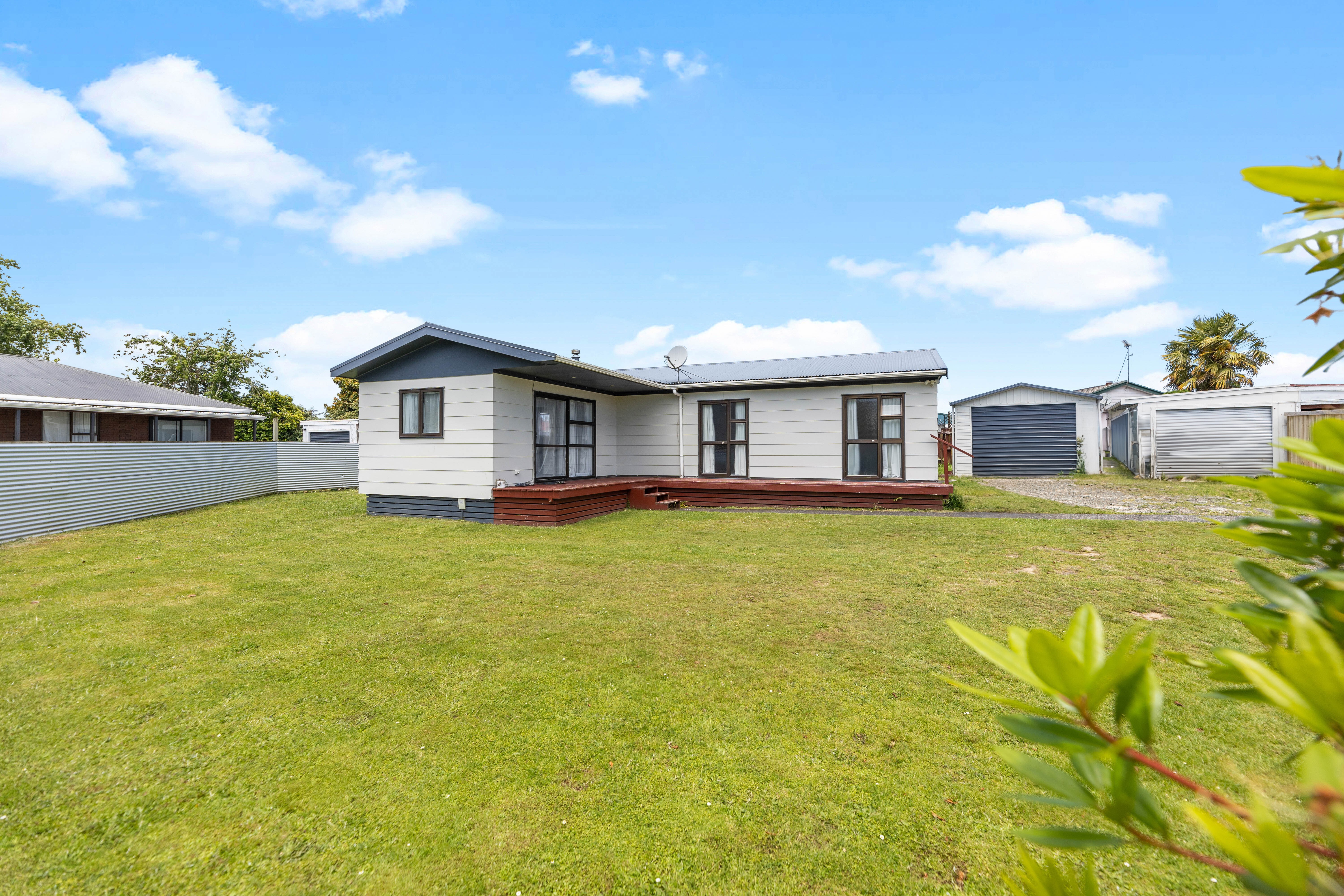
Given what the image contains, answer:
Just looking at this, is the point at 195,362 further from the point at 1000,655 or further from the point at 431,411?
the point at 1000,655

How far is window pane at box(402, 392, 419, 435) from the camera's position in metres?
9.94

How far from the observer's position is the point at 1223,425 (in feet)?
48.8

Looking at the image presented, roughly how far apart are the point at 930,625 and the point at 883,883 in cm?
255

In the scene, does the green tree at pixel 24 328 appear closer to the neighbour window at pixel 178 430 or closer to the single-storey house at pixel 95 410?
the single-storey house at pixel 95 410

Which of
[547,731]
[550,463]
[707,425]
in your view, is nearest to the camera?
[547,731]

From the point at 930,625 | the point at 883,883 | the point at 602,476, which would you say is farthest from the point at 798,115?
the point at 883,883

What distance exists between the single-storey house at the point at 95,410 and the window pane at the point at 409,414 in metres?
9.18

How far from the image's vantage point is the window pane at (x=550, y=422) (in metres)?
10.6

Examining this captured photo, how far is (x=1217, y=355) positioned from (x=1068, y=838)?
30737 millimetres

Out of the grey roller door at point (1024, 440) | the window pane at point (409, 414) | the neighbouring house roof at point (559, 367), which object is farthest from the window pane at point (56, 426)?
the grey roller door at point (1024, 440)

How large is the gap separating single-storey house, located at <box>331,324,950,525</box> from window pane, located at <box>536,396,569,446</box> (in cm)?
3

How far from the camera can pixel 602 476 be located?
40.9 feet

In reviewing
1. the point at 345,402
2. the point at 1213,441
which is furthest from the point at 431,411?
the point at 345,402

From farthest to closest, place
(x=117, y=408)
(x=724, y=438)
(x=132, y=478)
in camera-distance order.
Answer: (x=117, y=408)
(x=724, y=438)
(x=132, y=478)
